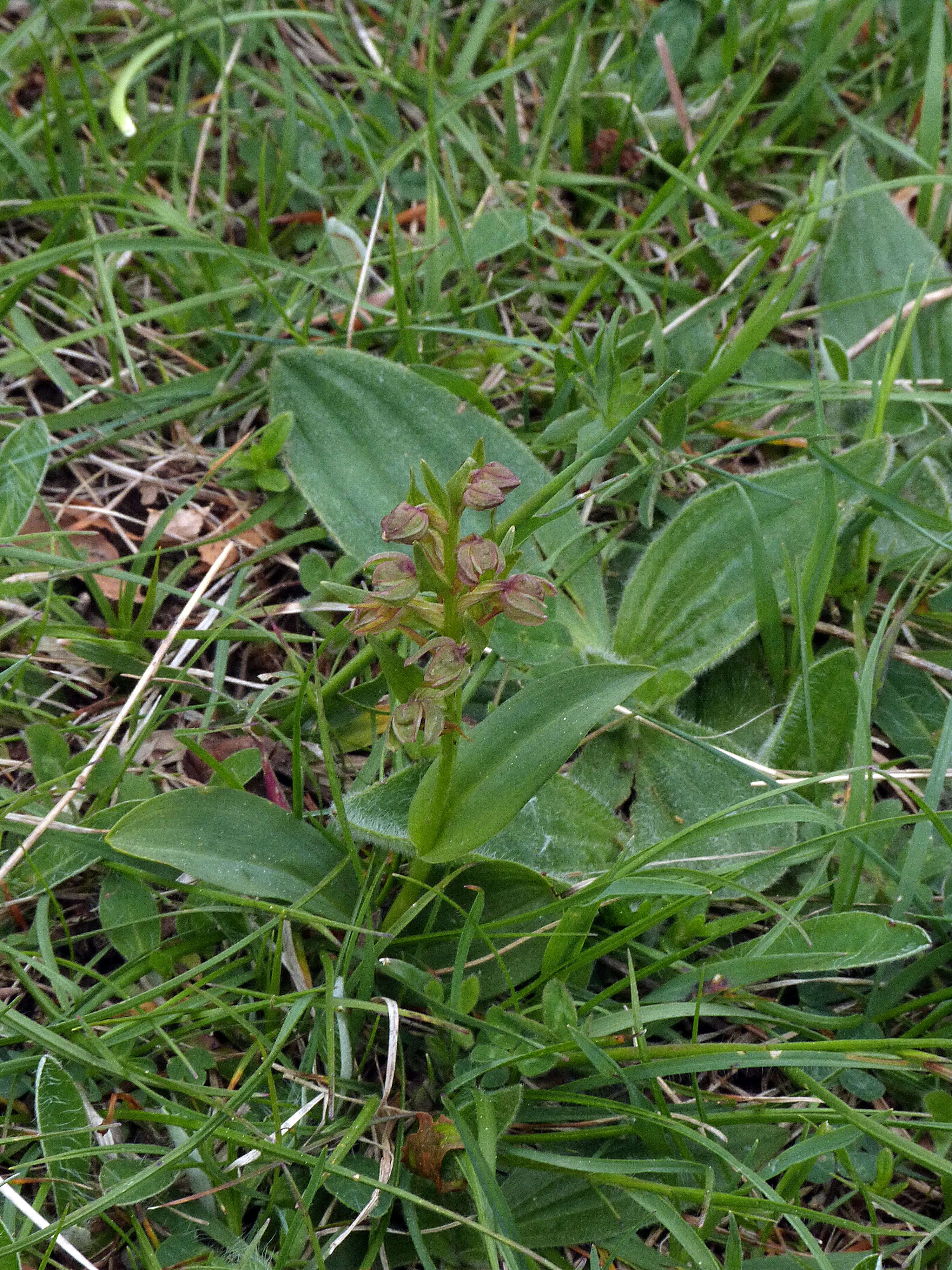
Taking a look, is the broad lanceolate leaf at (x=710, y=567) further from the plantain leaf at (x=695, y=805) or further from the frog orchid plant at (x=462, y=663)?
the frog orchid plant at (x=462, y=663)

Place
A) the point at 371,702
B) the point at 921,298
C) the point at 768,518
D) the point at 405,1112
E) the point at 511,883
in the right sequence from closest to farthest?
the point at 405,1112
the point at 511,883
the point at 371,702
the point at 768,518
the point at 921,298

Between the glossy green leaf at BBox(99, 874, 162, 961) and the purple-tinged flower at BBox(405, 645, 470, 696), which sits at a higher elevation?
the purple-tinged flower at BBox(405, 645, 470, 696)

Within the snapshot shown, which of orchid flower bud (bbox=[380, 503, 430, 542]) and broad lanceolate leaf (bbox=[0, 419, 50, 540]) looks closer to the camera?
orchid flower bud (bbox=[380, 503, 430, 542])

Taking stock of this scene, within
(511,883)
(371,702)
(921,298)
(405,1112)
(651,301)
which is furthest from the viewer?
(651,301)

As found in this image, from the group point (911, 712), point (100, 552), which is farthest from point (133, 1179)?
point (911, 712)

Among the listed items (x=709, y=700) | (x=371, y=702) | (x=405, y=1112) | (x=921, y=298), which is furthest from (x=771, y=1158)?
(x=921, y=298)

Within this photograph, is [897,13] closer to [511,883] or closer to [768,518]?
[768,518]

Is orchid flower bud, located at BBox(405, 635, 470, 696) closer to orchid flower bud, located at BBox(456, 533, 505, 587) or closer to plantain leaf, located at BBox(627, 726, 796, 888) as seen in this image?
orchid flower bud, located at BBox(456, 533, 505, 587)

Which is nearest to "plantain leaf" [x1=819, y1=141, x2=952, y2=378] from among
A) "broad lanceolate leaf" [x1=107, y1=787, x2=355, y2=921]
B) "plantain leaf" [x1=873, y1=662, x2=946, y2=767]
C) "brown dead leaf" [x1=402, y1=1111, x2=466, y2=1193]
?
"plantain leaf" [x1=873, y1=662, x2=946, y2=767]
